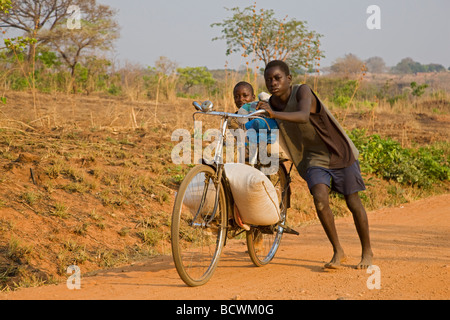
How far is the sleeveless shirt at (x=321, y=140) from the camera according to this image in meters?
4.46

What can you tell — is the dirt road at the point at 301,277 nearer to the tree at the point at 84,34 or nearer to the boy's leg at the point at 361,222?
the boy's leg at the point at 361,222

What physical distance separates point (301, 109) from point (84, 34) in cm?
1765

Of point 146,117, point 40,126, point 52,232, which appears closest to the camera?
point 52,232

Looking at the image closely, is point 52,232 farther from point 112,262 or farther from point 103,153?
point 103,153

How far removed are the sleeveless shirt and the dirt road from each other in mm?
902

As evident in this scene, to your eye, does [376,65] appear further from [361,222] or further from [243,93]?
[361,222]

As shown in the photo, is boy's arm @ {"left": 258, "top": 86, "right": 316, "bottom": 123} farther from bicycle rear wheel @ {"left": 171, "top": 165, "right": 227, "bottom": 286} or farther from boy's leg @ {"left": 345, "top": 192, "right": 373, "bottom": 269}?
boy's leg @ {"left": 345, "top": 192, "right": 373, "bottom": 269}

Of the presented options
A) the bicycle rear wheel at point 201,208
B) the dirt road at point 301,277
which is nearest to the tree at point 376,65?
the dirt road at point 301,277

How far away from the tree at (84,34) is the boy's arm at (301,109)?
14292mm

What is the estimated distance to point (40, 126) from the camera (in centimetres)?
917

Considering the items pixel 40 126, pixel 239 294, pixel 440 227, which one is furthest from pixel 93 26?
pixel 239 294

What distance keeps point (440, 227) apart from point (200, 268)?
3481mm

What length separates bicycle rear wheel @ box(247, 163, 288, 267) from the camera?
15.4 ft

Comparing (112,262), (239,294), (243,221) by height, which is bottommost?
(112,262)
